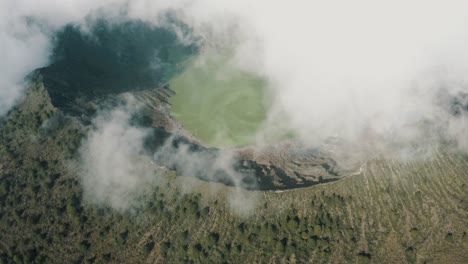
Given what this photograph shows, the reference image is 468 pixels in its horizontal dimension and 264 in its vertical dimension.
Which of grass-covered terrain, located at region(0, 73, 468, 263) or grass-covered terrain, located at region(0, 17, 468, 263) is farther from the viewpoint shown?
grass-covered terrain, located at region(0, 17, 468, 263)

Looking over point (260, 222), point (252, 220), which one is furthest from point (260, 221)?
point (252, 220)

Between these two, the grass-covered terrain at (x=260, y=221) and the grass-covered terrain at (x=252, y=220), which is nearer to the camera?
the grass-covered terrain at (x=260, y=221)

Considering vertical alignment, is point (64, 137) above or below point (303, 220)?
above

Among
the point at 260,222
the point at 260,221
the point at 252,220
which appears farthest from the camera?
the point at 252,220

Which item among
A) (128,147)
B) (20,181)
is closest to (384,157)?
(128,147)

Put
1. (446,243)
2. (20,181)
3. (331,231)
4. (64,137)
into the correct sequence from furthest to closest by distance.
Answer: (64,137)
(20,181)
(331,231)
(446,243)

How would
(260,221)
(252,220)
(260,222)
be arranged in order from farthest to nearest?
(252,220), (260,221), (260,222)

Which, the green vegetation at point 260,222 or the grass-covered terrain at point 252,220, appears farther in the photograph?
the grass-covered terrain at point 252,220

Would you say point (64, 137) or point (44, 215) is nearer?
point (44, 215)

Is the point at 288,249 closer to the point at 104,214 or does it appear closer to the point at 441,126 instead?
the point at 104,214

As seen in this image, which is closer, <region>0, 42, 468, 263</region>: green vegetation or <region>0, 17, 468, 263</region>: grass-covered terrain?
<region>0, 42, 468, 263</region>: green vegetation

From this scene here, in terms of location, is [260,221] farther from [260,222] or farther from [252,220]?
[252,220]
